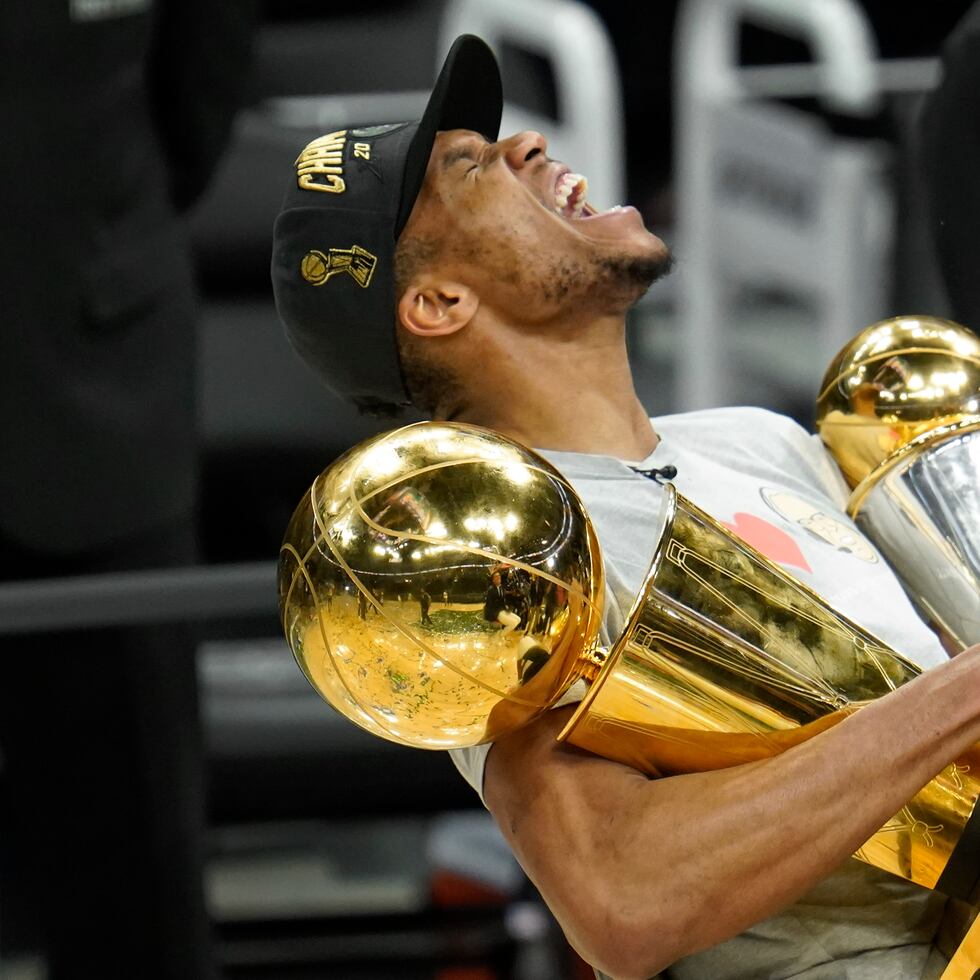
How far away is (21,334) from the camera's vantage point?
240 cm

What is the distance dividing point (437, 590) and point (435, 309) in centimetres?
46

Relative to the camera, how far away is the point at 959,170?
249 centimetres

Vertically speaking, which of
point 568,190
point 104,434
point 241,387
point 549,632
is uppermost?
point 568,190

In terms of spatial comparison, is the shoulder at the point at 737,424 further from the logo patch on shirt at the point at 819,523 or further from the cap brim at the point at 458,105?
the cap brim at the point at 458,105

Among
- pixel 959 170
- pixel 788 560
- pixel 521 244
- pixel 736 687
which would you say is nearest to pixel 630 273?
pixel 521 244

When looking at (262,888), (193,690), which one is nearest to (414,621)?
(193,690)

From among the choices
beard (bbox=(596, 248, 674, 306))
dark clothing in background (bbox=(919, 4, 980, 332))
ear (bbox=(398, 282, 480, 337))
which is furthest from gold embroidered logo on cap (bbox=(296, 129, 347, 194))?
dark clothing in background (bbox=(919, 4, 980, 332))

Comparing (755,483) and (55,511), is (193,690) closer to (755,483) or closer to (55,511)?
(55,511)

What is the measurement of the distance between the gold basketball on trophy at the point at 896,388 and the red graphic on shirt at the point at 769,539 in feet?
0.66

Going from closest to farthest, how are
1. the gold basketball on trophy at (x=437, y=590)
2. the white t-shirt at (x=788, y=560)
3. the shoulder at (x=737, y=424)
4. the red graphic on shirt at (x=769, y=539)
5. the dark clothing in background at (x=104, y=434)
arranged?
the gold basketball on trophy at (x=437, y=590), the white t-shirt at (x=788, y=560), the red graphic on shirt at (x=769, y=539), the shoulder at (x=737, y=424), the dark clothing in background at (x=104, y=434)

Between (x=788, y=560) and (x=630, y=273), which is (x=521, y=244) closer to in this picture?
(x=630, y=273)

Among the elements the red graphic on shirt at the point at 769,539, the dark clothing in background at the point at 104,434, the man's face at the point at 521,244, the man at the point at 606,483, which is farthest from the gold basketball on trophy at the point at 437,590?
the dark clothing in background at the point at 104,434

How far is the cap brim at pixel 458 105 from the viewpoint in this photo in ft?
5.68

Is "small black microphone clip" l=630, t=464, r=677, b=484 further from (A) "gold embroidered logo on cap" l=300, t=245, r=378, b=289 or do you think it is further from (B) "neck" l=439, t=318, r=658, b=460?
(A) "gold embroidered logo on cap" l=300, t=245, r=378, b=289
